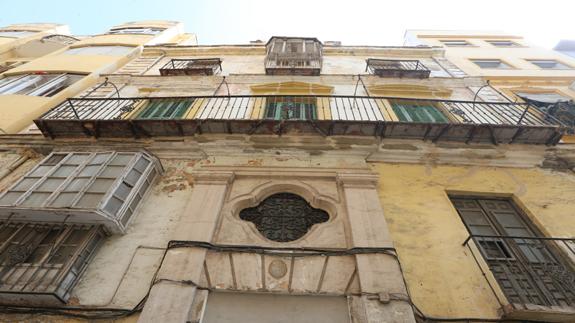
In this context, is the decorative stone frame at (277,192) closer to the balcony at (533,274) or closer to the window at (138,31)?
the balcony at (533,274)

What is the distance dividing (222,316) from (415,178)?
448cm

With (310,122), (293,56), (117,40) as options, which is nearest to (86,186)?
(310,122)

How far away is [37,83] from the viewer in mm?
9945

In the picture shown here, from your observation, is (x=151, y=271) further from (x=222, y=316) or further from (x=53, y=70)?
(x=53, y=70)

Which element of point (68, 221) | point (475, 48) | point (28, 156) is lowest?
point (68, 221)

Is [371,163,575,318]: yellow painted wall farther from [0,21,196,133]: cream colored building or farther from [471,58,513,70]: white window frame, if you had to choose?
[0,21,196,133]: cream colored building

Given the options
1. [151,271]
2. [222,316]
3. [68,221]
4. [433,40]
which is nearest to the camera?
[222,316]

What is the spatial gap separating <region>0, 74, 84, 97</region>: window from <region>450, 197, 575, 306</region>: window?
500 inches

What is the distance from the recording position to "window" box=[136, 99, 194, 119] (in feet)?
26.0

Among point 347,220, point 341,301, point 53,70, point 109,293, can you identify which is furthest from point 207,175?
point 53,70

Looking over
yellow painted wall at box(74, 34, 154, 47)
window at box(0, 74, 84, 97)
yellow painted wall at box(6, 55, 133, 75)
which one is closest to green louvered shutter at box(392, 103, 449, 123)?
yellow painted wall at box(6, 55, 133, 75)

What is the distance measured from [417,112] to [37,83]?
13.1 metres

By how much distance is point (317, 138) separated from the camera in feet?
21.0

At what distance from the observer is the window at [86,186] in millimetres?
4492
